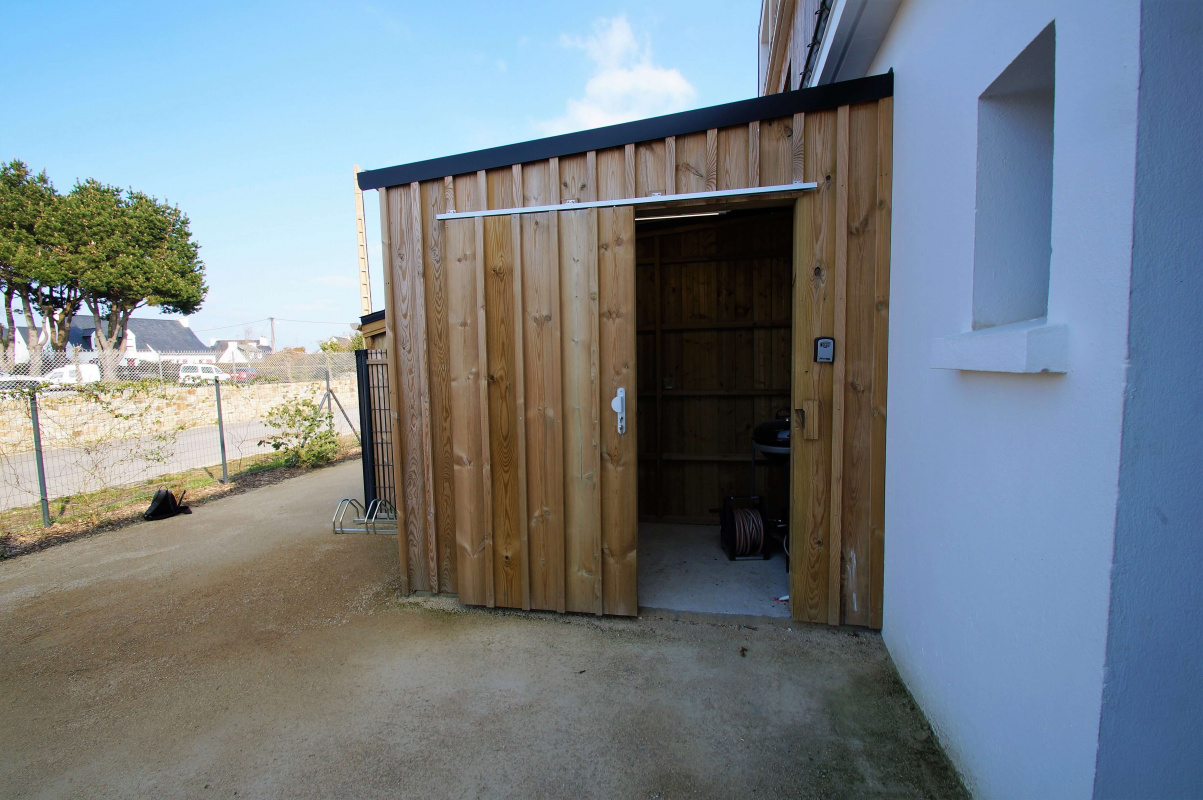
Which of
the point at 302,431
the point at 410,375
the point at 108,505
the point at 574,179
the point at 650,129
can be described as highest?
the point at 650,129

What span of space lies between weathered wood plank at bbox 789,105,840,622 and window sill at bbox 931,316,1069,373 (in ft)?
3.04

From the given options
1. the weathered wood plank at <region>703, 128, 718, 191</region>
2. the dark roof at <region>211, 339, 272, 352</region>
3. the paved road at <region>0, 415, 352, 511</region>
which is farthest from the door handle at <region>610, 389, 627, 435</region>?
the dark roof at <region>211, 339, 272, 352</region>

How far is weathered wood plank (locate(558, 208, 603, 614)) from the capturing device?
2.73 metres

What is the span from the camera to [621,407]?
2.73m

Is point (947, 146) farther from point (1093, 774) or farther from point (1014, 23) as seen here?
point (1093, 774)

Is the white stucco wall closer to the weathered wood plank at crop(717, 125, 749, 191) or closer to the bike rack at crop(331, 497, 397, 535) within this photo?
the weathered wood plank at crop(717, 125, 749, 191)

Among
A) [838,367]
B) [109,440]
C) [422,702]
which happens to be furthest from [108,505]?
[838,367]

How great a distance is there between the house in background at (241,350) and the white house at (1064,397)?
116 feet

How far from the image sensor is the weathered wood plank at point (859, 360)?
2.45 meters

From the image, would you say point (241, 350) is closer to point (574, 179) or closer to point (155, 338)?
point (155, 338)

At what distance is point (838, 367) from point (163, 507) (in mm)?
6318

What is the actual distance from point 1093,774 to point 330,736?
94.7 inches

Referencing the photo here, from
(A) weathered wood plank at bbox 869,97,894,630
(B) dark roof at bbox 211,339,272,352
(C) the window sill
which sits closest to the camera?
(C) the window sill

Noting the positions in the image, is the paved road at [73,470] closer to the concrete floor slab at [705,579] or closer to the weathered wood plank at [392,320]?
the weathered wood plank at [392,320]
